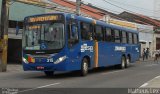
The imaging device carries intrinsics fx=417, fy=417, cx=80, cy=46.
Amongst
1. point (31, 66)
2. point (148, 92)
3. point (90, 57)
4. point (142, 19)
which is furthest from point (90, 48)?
point (142, 19)

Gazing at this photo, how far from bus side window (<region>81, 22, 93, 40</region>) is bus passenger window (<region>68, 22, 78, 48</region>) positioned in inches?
34.3

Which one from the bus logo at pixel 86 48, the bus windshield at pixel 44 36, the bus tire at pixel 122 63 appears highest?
the bus windshield at pixel 44 36

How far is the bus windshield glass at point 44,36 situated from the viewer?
1965cm

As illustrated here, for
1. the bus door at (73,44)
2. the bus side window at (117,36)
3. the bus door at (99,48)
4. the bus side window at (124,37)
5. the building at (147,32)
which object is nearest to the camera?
the bus door at (73,44)

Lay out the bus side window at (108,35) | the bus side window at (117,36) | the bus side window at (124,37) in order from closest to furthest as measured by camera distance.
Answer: the bus side window at (108,35), the bus side window at (117,36), the bus side window at (124,37)

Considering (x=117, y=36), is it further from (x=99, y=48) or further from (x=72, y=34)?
(x=72, y=34)

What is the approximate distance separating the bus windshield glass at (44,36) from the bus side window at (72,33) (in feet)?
1.68

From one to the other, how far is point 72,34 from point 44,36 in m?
1.45

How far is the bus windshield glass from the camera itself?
19.6 metres

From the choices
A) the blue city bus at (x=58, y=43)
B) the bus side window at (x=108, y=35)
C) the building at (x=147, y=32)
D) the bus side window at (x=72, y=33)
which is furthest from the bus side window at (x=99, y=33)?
the building at (x=147, y=32)

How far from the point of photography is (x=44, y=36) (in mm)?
19766

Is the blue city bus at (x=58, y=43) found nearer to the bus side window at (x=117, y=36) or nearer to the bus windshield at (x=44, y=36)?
the bus windshield at (x=44, y=36)

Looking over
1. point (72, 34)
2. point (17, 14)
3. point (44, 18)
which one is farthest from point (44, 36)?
point (17, 14)

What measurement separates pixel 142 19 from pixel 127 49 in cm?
4266
